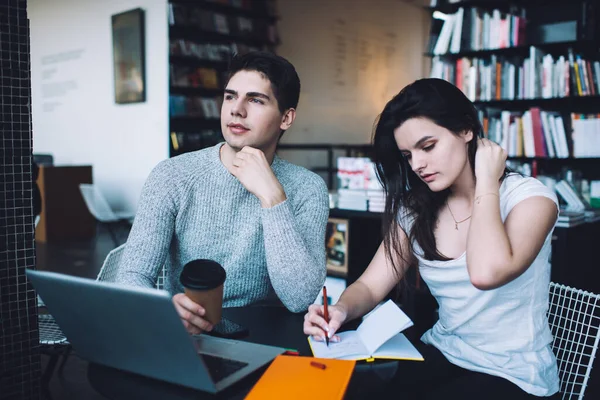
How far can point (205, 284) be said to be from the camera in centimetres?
101

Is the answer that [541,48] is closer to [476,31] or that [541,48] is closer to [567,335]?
[476,31]

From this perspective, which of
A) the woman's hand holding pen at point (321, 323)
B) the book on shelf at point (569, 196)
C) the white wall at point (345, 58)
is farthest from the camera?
the white wall at point (345, 58)

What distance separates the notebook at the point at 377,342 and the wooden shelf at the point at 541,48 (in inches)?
136

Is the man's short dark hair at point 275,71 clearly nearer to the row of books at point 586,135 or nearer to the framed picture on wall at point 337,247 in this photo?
the framed picture on wall at point 337,247

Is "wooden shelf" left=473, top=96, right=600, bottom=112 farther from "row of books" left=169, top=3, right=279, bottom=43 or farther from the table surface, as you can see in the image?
the table surface

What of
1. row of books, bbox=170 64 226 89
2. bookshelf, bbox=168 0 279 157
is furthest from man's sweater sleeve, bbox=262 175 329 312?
row of books, bbox=170 64 226 89

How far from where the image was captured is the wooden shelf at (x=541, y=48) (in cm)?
383

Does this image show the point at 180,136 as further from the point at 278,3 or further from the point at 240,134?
the point at 240,134

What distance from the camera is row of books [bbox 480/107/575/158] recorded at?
151 inches

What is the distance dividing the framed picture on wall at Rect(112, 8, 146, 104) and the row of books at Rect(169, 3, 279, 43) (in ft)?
1.40

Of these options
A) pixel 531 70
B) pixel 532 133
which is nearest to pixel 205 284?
pixel 532 133

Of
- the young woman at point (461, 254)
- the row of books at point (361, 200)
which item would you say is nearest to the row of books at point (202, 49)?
the row of books at point (361, 200)

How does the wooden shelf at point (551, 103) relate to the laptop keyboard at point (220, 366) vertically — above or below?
above

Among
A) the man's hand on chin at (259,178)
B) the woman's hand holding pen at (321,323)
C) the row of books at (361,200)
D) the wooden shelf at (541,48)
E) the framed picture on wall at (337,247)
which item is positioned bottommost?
the framed picture on wall at (337,247)
